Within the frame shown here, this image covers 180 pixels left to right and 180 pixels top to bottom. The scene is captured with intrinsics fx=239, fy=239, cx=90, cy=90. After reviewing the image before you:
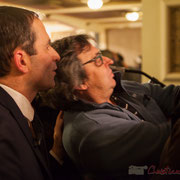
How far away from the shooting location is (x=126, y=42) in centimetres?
1020

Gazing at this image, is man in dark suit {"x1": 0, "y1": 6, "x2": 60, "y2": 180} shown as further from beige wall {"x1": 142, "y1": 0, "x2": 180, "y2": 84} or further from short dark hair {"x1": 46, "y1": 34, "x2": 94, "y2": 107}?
beige wall {"x1": 142, "y1": 0, "x2": 180, "y2": 84}

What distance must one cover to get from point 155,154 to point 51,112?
63 centimetres

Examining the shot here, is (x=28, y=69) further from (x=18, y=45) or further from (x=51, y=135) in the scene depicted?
(x=51, y=135)

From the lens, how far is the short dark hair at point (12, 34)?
36.0 inches

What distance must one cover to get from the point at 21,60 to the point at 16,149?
0.37 m

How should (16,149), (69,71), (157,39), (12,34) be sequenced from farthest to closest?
(157,39)
(69,71)
(12,34)
(16,149)

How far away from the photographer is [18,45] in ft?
3.09

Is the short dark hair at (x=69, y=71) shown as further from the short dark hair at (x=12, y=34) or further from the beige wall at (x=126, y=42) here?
the beige wall at (x=126, y=42)

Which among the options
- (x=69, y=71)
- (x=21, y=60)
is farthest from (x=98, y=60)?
(x=21, y=60)

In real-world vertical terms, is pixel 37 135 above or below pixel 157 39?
below

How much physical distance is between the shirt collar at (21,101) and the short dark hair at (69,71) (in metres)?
0.26

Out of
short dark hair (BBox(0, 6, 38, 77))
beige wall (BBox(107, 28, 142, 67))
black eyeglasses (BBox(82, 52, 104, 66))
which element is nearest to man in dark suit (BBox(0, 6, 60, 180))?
short dark hair (BBox(0, 6, 38, 77))

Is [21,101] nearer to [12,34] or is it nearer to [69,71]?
[12,34]

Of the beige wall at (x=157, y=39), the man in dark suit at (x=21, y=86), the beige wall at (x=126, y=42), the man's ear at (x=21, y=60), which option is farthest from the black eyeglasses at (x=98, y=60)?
the beige wall at (x=126, y=42)
